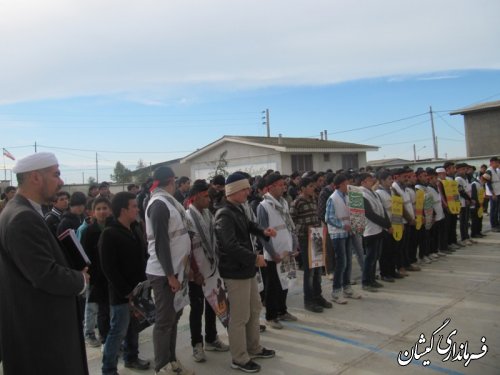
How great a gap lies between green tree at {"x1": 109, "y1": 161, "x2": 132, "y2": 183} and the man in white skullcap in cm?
4454

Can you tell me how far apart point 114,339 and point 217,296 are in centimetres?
111

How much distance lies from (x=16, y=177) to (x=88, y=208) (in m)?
3.42

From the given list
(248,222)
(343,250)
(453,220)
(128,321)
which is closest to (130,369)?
(128,321)

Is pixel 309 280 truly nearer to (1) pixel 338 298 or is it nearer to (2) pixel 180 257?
(1) pixel 338 298

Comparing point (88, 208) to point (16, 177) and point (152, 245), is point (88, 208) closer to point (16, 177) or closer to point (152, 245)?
point (152, 245)

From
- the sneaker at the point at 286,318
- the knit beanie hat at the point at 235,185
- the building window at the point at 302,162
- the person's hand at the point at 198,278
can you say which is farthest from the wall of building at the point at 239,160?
the person's hand at the point at 198,278

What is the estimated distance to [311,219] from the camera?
20.2 ft

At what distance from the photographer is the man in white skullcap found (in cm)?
242

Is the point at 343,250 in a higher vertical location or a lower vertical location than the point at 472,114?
lower

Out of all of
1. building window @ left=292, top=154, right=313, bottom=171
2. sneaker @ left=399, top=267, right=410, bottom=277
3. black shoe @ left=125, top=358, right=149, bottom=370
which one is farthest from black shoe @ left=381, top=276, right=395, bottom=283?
building window @ left=292, top=154, right=313, bottom=171

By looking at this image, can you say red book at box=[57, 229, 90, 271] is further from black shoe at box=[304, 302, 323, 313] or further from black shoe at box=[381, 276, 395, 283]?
black shoe at box=[381, 276, 395, 283]

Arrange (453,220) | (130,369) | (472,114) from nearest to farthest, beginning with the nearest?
(130,369) < (453,220) < (472,114)

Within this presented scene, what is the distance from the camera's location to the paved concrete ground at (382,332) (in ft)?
14.2

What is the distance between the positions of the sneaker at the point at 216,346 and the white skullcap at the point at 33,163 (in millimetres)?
3077
